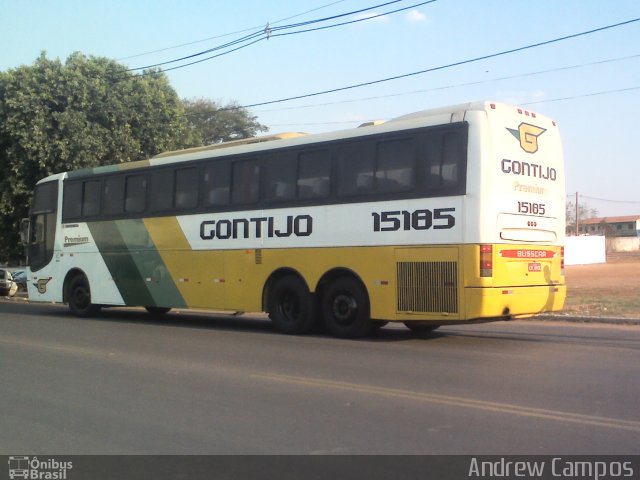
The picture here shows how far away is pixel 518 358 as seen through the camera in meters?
9.98

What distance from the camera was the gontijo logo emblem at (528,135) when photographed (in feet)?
37.0

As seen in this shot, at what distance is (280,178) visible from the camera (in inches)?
526

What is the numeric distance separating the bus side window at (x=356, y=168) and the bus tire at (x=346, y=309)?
5.31 ft

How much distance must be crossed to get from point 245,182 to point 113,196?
4527 mm

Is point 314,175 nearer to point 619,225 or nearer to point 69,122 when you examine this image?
point 69,122

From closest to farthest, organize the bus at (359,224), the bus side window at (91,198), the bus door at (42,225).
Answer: the bus at (359,224) < the bus side window at (91,198) < the bus door at (42,225)

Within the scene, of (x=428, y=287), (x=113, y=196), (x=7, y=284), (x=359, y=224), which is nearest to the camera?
(x=428, y=287)

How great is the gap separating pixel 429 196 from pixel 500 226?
1.22 meters

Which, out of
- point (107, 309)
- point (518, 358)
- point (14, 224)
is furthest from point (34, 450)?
point (14, 224)

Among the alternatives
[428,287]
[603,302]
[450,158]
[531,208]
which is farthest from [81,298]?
[603,302]

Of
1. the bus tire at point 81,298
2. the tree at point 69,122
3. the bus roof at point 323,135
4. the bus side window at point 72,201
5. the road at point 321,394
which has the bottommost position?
the road at point 321,394
